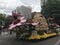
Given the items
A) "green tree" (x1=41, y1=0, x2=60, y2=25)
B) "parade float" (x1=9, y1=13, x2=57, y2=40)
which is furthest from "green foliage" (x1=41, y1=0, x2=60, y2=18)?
"parade float" (x1=9, y1=13, x2=57, y2=40)

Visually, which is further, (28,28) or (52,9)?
(52,9)

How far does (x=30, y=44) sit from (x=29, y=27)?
1.97 feet

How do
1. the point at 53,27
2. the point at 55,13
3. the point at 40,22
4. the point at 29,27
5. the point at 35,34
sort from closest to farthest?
the point at 29,27, the point at 35,34, the point at 40,22, the point at 53,27, the point at 55,13

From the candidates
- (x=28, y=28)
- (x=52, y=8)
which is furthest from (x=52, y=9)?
(x=28, y=28)

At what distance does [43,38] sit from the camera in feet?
21.1

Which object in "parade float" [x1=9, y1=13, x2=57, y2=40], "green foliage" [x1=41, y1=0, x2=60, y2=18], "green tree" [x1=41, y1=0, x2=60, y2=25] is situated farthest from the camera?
"green foliage" [x1=41, y1=0, x2=60, y2=18]

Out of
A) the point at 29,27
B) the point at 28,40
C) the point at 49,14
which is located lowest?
the point at 49,14

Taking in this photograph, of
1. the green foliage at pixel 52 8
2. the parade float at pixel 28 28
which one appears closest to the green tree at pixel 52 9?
the green foliage at pixel 52 8

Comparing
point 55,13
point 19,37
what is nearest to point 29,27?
point 19,37

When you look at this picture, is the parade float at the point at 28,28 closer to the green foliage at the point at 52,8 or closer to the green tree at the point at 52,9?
the green tree at the point at 52,9

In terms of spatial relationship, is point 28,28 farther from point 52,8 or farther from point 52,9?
point 52,8

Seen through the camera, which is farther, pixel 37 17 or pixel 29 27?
pixel 37 17

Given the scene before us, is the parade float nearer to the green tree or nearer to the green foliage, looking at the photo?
the green tree

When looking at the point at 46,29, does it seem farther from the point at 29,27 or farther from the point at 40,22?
the point at 29,27
